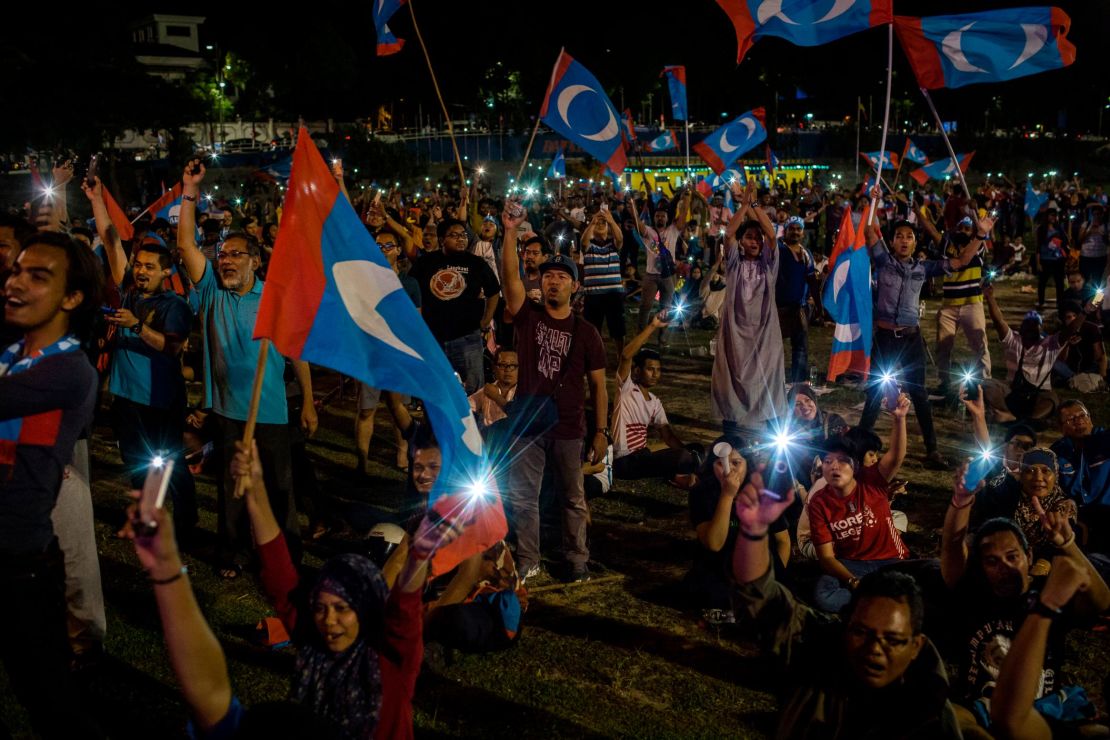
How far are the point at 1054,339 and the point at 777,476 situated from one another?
6.97m

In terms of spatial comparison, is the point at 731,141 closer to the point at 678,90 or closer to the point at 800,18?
the point at 678,90

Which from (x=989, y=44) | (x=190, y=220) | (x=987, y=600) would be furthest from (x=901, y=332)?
(x=190, y=220)

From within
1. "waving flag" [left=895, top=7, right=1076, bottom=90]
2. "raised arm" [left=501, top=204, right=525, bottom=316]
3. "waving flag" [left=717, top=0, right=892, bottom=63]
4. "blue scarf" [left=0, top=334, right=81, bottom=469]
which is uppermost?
"waving flag" [left=717, top=0, right=892, bottom=63]

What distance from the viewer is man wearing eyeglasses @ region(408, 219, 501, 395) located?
8180mm

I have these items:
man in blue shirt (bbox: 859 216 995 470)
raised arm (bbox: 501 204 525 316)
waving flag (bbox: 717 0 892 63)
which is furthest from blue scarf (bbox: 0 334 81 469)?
man in blue shirt (bbox: 859 216 995 470)

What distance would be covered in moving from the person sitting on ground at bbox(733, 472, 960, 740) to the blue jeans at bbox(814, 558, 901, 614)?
212 centimetres

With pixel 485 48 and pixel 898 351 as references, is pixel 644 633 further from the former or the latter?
pixel 485 48

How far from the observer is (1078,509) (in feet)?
21.1

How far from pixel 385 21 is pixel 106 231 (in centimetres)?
511


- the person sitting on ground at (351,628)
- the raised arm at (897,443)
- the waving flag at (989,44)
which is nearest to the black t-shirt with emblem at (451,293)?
the raised arm at (897,443)

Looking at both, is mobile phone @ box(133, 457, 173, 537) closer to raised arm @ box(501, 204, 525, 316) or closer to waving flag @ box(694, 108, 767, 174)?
raised arm @ box(501, 204, 525, 316)

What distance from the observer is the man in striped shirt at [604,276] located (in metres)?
11.5

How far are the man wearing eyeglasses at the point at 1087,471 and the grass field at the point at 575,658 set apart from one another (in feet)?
3.01

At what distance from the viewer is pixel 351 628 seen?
340 centimetres
